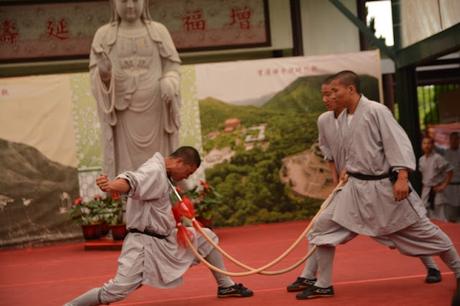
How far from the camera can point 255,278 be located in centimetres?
593

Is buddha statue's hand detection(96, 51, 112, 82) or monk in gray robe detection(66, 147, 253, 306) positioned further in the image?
buddha statue's hand detection(96, 51, 112, 82)

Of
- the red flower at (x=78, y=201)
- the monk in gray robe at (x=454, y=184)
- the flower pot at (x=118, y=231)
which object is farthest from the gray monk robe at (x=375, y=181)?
the monk in gray robe at (x=454, y=184)

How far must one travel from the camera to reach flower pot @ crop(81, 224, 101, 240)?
9156 mm

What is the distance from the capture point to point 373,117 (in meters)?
4.81

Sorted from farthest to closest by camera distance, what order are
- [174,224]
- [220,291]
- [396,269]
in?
[396,269] → [220,291] → [174,224]

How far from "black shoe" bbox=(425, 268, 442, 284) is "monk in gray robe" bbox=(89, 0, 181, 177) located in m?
3.81

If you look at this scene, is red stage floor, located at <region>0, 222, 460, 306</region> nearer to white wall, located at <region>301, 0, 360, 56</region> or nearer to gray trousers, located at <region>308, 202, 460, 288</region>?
gray trousers, located at <region>308, 202, 460, 288</region>

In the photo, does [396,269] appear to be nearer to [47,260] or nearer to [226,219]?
[47,260]

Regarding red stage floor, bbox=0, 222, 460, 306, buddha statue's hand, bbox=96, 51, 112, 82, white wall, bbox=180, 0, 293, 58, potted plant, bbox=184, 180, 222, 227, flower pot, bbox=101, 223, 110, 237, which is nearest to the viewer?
red stage floor, bbox=0, 222, 460, 306

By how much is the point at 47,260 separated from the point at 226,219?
288cm

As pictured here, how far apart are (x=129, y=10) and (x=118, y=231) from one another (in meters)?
2.15

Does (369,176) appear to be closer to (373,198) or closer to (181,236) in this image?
(373,198)

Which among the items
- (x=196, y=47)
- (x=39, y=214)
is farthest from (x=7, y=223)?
(x=196, y=47)

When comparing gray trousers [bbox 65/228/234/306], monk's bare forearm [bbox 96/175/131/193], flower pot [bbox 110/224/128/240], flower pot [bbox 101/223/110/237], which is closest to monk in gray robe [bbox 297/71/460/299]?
gray trousers [bbox 65/228/234/306]
